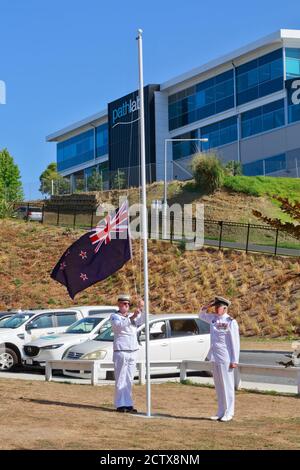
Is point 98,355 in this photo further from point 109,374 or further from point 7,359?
point 7,359

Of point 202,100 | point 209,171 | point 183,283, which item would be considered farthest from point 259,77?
point 183,283

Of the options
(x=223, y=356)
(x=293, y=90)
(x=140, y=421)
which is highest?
(x=293, y=90)

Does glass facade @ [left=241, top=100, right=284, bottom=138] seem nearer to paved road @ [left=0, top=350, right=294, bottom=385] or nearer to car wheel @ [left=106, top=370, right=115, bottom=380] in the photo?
paved road @ [left=0, top=350, right=294, bottom=385]

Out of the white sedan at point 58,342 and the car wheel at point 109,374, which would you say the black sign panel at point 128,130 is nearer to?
the white sedan at point 58,342

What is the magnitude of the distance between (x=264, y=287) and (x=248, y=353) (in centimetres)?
1082

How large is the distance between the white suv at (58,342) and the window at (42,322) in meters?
1.05

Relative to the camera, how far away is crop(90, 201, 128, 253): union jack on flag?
15.6 meters

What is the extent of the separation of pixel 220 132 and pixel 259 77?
20.4 feet

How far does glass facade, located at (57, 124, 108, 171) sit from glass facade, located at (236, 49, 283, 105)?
22.0 m

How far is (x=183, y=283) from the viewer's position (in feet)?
129

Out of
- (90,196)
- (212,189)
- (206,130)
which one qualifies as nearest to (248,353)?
(212,189)

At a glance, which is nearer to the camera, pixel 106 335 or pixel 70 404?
pixel 70 404

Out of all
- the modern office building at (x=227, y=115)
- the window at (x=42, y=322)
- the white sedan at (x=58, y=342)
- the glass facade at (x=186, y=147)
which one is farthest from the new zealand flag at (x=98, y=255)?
the glass facade at (x=186, y=147)

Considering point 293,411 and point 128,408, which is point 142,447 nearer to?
point 128,408
